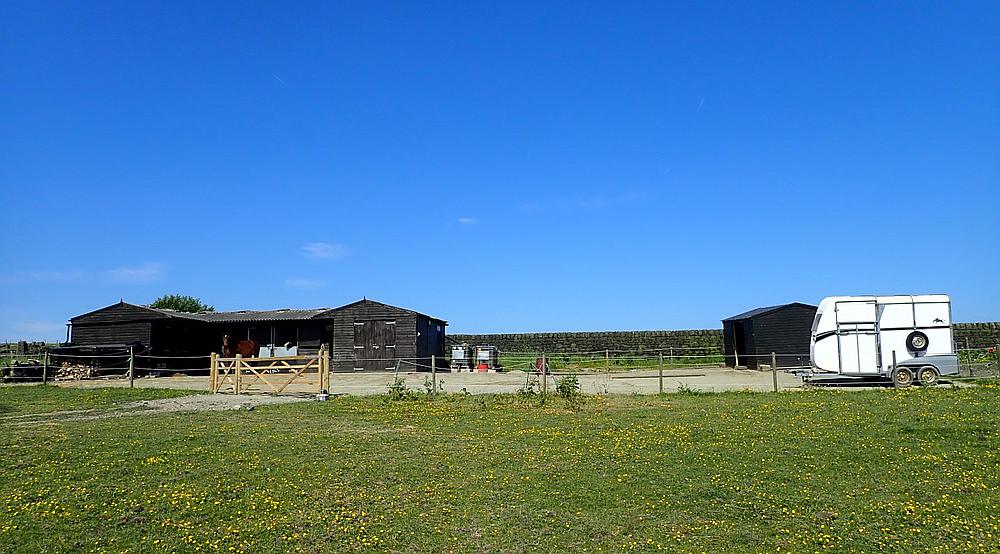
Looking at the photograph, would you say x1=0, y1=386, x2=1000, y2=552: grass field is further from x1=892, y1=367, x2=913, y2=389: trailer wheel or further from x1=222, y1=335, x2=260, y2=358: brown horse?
x1=222, y1=335, x2=260, y2=358: brown horse

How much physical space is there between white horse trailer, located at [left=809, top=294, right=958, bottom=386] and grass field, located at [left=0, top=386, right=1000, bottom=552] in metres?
8.40

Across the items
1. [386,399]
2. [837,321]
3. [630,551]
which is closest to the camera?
[630,551]

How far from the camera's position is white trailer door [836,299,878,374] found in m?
22.5

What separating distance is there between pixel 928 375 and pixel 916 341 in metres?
1.08

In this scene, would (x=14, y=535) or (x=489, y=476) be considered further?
(x=489, y=476)

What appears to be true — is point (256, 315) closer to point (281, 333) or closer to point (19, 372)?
point (281, 333)

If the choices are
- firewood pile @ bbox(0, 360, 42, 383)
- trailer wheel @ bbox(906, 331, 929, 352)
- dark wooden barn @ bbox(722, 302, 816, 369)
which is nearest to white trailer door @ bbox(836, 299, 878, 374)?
trailer wheel @ bbox(906, 331, 929, 352)

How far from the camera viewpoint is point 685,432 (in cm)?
1238

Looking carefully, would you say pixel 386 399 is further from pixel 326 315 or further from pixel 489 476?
pixel 326 315

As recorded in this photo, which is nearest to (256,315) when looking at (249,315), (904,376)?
(249,315)

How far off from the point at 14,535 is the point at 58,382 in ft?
86.7

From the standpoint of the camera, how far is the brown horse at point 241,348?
37750 millimetres

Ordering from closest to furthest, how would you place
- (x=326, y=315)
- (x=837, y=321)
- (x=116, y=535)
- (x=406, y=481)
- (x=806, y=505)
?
(x=116, y=535) → (x=806, y=505) → (x=406, y=481) → (x=837, y=321) → (x=326, y=315)

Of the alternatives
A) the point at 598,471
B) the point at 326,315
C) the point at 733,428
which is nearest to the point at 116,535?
the point at 598,471
